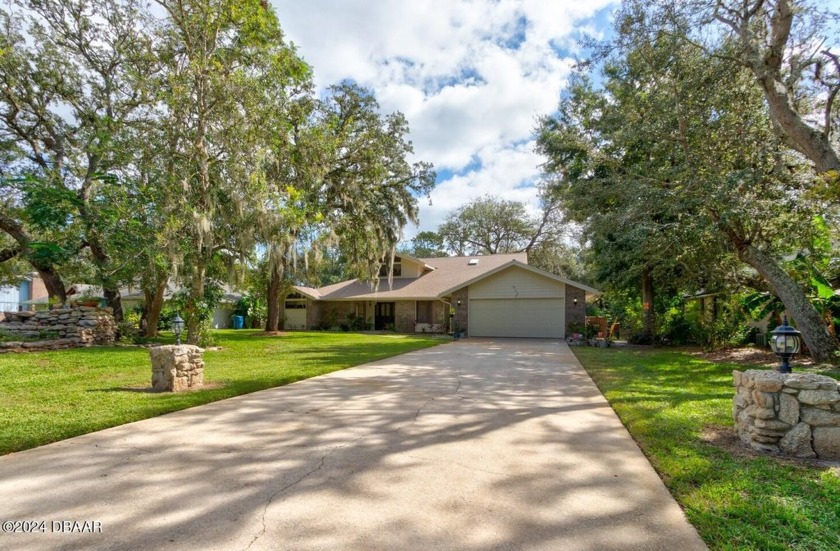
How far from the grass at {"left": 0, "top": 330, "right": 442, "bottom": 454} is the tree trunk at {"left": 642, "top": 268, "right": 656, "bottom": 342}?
1004cm

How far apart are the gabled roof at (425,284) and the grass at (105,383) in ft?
33.5

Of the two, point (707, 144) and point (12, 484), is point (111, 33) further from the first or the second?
point (707, 144)

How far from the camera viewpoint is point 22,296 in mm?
34375

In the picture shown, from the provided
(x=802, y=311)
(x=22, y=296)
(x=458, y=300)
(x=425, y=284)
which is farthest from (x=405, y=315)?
(x=22, y=296)

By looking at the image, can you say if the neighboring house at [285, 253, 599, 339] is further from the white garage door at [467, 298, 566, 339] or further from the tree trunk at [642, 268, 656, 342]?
the tree trunk at [642, 268, 656, 342]

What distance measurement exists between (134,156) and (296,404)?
10.0 meters

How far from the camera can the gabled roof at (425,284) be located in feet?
73.5

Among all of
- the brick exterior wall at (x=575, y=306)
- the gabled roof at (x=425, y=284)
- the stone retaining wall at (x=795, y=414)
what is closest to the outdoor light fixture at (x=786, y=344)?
the stone retaining wall at (x=795, y=414)

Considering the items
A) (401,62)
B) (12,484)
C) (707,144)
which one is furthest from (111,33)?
(707,144)

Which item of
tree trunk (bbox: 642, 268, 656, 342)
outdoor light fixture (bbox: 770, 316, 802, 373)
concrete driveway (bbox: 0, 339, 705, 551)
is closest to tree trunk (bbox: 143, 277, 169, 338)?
concrete driveway (bbox: 0, 339, 705, 551)

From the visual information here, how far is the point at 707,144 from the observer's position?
1034 centimetres

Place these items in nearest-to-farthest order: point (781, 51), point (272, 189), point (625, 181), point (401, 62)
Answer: point (781, 51), point (625, 181), point (272, 189), point (401, 62)

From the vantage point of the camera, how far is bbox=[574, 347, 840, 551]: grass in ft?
7.97

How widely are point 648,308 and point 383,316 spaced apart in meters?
13.7
